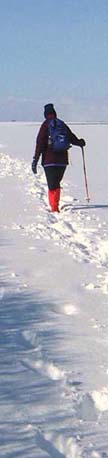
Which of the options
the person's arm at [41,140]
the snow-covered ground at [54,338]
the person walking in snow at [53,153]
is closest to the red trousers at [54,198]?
the person walking in snow at [53,153]

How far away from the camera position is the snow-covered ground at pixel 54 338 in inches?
156

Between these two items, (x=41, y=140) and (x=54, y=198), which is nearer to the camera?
(x=41, y=140)

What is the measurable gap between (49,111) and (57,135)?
0.37m

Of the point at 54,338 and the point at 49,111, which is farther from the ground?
the point at 49,111

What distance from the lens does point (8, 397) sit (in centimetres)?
438

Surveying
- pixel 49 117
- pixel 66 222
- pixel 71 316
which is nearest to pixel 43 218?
pixel 66 222

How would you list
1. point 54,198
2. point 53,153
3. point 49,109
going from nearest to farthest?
point 49,109 → point 53,153 → point 54,198

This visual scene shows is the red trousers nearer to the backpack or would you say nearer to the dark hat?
the backpack

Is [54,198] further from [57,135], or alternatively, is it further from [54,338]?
[54,338]

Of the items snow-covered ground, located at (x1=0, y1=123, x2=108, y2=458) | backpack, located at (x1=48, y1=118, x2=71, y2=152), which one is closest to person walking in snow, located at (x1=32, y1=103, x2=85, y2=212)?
backpack, located at (x1=48, y1=118, x2=71, y2=152)

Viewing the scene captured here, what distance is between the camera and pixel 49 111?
38.3 feet

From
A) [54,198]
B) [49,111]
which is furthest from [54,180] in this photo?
[49,111]

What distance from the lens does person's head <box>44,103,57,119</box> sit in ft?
38.2

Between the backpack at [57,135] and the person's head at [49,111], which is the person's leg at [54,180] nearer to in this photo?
the backpack at [57,135]
